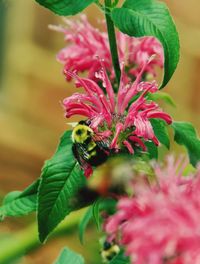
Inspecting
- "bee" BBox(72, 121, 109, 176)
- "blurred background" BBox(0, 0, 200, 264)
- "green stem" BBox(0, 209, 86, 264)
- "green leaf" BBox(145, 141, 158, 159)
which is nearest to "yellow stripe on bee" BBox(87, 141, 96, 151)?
"bee" BBox(72, 121, 109, 176)

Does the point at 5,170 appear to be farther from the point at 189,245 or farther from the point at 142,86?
the point at 189,245

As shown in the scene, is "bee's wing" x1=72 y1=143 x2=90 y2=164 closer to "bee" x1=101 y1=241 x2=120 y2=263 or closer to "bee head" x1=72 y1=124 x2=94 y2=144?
"bee head" x1=72 y1=124 x2=94 y2=144

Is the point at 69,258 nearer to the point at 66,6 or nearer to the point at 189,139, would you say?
the point at 189,139

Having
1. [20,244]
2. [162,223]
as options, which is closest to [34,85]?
[20,244]

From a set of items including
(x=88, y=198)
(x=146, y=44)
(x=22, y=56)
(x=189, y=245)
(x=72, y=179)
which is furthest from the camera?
(x=22, y=56)

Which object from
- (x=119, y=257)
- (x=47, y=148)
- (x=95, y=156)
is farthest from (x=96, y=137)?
(x=47, y=148)
